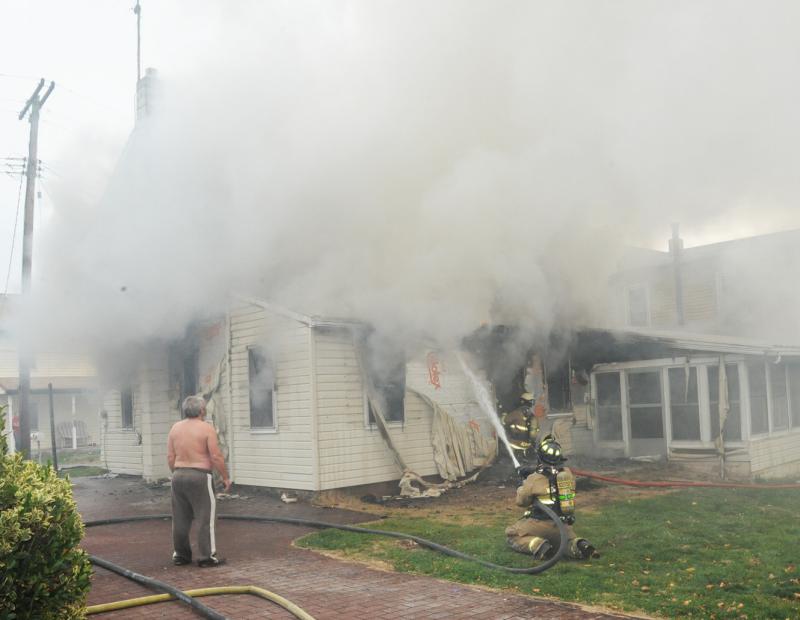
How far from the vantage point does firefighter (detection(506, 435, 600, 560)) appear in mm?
7152

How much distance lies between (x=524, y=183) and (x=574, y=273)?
259 centimetres

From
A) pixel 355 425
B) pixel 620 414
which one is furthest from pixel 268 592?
pixel 620 414

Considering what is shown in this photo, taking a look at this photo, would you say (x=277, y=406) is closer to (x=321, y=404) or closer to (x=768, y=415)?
(x=321, y=404)

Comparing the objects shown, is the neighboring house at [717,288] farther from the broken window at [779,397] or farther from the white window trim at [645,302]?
the broken window at [779,397]

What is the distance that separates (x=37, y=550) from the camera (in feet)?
13.8

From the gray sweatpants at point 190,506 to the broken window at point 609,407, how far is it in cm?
1082

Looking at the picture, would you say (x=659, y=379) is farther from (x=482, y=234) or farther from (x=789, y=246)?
(x=789, y=246)

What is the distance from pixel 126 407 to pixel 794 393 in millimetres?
14917

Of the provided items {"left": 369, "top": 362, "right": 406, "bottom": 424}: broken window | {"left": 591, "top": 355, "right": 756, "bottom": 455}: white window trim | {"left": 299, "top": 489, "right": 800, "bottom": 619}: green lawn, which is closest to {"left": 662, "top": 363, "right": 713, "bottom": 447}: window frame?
{"left": 591, "top": 355, "right": 756, "bottom": 455}: white window trim

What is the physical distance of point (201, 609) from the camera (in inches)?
214

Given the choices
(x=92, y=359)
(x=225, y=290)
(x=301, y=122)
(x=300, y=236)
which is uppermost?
(x=301, y=122)

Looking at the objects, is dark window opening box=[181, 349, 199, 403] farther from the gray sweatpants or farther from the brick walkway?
the gray sweatpants

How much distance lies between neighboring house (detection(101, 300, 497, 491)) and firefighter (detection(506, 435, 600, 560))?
504 cm

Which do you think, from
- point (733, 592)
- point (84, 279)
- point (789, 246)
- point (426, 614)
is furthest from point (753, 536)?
point (789, 246)
